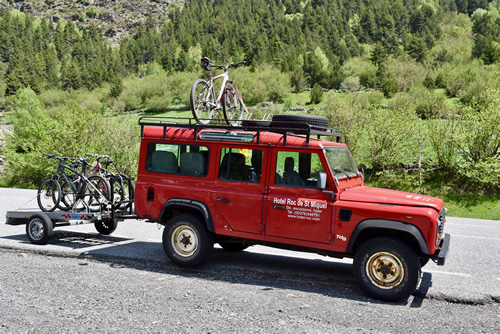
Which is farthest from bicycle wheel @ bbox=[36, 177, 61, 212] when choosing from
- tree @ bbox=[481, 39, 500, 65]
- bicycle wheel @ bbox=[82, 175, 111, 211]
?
tree @ bbox=[481, 39, 500, 65]

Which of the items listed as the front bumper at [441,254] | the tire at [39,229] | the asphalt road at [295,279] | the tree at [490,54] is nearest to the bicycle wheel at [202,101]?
the asphalt road at [295,279]

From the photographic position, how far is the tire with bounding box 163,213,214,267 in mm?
7184

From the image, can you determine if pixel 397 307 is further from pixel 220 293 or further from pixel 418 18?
pixel 418 18

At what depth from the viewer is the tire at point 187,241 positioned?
7.18 metres

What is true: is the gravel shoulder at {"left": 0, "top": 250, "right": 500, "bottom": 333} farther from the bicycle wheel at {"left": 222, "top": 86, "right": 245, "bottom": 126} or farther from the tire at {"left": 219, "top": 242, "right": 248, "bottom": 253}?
the bicycle wheel at {"left": 222, "top": 86, "right": 245, "bottom": 126}

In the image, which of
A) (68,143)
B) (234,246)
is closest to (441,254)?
(234,246)

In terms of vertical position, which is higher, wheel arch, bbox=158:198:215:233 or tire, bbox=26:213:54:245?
wheel arch, bbox=158:198:215:233

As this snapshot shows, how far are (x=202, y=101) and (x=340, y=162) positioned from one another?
3.06 m

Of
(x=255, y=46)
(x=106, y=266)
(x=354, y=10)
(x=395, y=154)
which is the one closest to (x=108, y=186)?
(x=106, y=266)

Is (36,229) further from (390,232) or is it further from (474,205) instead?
(474,205)

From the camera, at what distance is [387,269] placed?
6.03 m

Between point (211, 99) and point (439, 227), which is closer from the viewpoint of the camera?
point (439, 227)

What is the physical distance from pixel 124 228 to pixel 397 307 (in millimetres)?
7323

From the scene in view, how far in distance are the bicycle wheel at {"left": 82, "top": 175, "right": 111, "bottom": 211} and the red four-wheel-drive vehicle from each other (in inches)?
54.0
